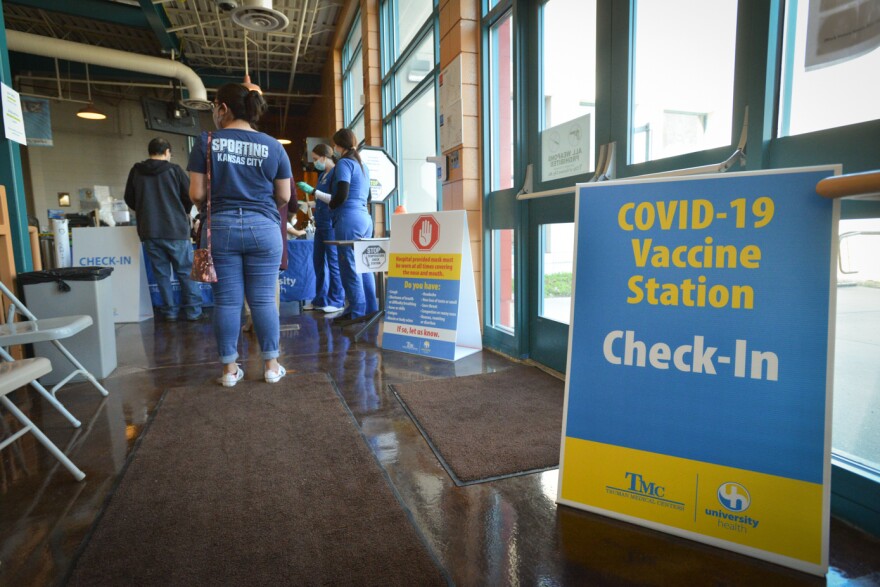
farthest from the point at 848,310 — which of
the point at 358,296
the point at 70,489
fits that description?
the point at 358,296

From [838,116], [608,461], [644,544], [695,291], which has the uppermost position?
[838,116]

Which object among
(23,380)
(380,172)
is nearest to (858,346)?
(23,380)

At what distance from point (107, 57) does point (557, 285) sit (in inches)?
330

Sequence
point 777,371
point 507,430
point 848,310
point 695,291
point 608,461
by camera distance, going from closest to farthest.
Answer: point 777,371, point 695,291, point 608,461, point 848,310, point 507,430

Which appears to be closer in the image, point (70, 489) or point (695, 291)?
point (695, 291)

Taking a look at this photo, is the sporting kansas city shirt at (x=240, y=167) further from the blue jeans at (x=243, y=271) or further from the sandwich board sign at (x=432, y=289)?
the sandwich board sign at (x=432, y=289)

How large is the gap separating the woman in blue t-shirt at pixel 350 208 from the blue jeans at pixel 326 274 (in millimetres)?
334

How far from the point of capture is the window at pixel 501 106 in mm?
3191

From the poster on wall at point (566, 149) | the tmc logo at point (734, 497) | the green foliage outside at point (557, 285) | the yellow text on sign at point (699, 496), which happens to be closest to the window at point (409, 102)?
the poster on wall at point (566, 149)

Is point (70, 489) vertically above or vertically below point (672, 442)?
below

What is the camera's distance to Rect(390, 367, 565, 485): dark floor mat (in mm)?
1715

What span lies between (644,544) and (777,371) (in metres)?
0.54

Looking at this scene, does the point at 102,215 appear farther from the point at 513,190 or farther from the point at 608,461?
the point at 608,461

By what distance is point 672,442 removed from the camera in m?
1.29
